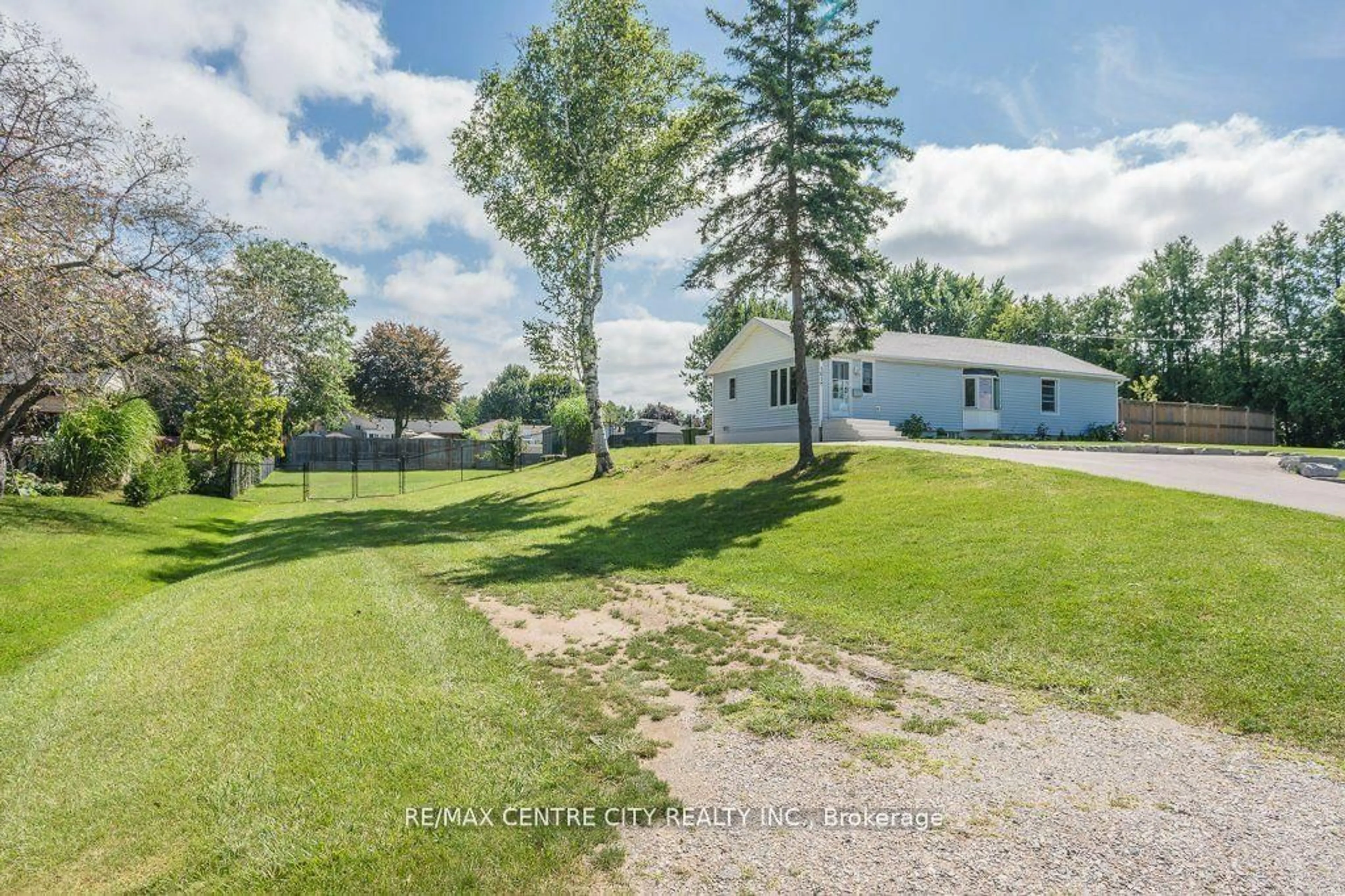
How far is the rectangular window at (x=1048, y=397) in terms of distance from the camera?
92.1 feet

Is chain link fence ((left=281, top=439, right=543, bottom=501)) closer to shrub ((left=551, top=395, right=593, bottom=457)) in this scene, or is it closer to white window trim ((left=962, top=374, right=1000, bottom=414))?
shrub ((left=551, top=395, right=593, bottom=457))

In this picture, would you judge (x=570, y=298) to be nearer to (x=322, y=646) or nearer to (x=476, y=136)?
(x=476, y=136)

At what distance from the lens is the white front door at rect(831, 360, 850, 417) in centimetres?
2350

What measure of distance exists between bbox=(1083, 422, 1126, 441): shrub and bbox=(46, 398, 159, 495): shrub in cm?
3309

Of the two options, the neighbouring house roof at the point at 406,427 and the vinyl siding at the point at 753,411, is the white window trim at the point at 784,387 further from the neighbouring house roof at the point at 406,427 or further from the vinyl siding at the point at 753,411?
the neighbouring house roof at the point at 406,427

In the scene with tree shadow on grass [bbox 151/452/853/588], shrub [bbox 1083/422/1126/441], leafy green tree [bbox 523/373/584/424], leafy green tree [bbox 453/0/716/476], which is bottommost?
tree shadow on grass [bbox 151/452/853/588]

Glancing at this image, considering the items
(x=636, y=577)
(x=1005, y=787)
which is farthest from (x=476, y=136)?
(x=1005, y=787)

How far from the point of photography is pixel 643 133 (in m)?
20.5

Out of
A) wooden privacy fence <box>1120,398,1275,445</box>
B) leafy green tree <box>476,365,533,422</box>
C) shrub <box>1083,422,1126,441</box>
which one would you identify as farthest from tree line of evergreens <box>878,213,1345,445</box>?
leafy green tree <box>476,365,533,422</box>

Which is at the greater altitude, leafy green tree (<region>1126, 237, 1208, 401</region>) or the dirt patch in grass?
leafy green tree (<region>1126, 237, 1208, 401</region>)

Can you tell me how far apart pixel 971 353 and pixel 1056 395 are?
14.2 feet

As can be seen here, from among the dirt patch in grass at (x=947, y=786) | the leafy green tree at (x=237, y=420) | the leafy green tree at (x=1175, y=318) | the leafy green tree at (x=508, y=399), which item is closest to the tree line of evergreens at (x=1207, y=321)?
the leafy green tree at (x=1175, y=318)

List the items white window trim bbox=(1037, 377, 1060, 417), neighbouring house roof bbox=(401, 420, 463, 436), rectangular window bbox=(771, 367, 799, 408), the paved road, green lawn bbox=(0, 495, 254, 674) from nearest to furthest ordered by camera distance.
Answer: green lawn bbox=(0, 495, 254, 674), the paved road, rectangular window bbox=(771, 367, 799, 408), white window trim bbox=(1037, 377, 1060, 417), neighbouring house roof bbox=(401, 420, 463, 436)

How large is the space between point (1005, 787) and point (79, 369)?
14.4m
